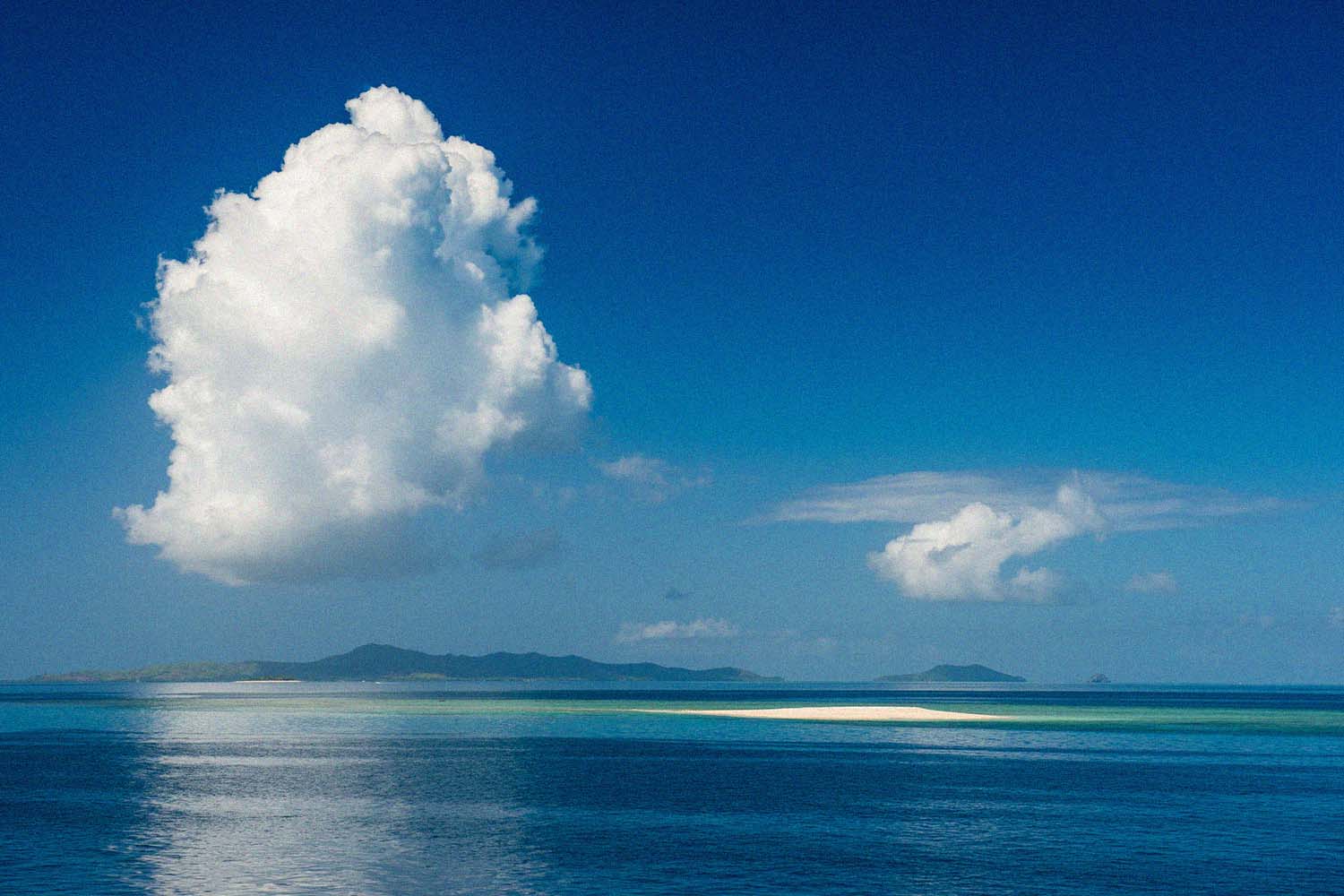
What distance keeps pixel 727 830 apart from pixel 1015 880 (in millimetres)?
15306

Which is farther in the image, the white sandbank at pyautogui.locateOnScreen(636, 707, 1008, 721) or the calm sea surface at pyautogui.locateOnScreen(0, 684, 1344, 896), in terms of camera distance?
the white sandbank at pyautogui.locateOnScreen(636, 707, 1008, 721)

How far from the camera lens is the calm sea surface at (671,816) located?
44125 mm

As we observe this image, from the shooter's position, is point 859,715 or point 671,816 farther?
point 859,715

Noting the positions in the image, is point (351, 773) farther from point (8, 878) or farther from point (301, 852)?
point (8, 878)

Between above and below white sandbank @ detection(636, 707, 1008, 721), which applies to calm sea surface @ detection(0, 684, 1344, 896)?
below

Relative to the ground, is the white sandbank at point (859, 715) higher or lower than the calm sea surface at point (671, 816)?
higher

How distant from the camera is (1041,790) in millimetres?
72062

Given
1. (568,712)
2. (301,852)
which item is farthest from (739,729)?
(301,852)

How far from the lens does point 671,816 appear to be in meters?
60.3

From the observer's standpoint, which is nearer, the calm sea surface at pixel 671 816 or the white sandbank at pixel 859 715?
the calm sea surface at pixel 671 816

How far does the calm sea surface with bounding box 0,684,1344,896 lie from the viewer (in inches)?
1737

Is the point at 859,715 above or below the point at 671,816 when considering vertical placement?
above

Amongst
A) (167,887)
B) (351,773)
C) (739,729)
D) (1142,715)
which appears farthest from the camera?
(1142,715)

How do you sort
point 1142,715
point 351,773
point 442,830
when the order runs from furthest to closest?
1. point 1142,715
2. point 351,773
3. point 442,830
